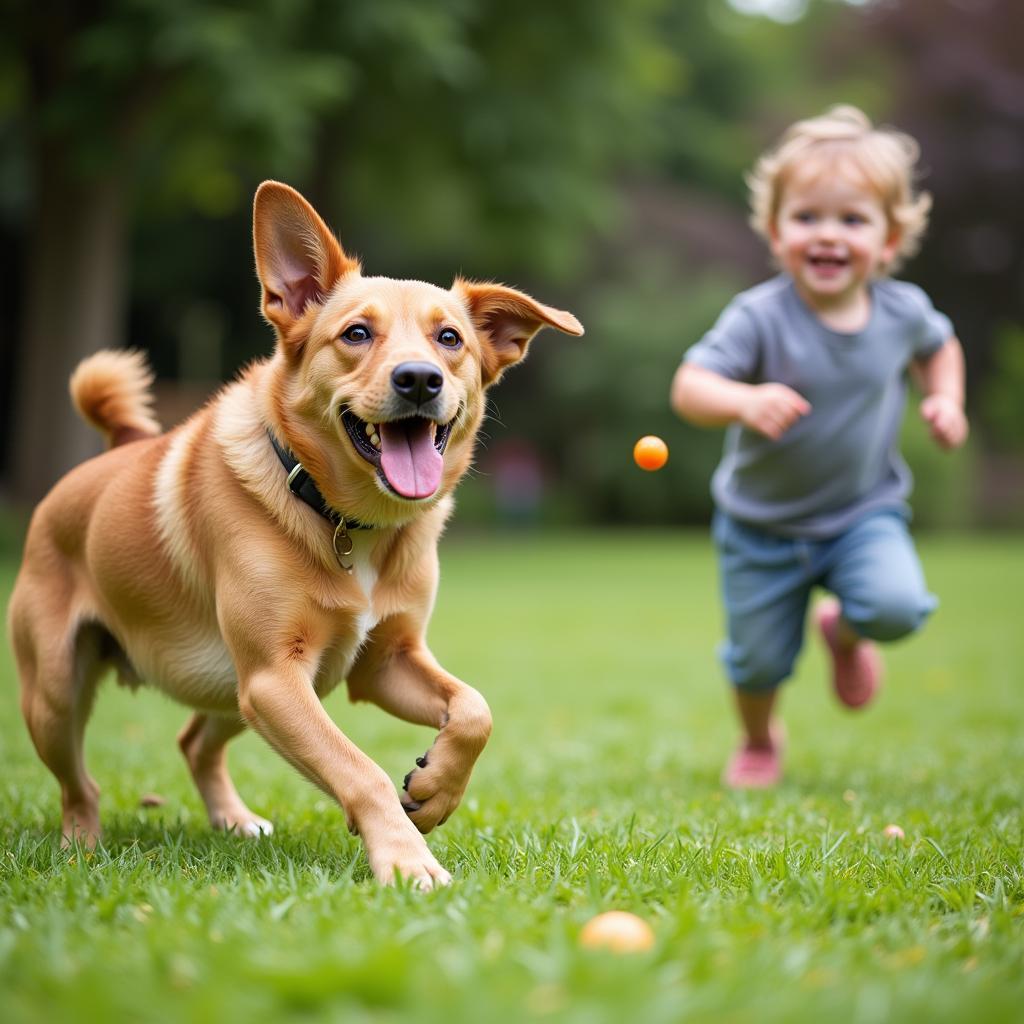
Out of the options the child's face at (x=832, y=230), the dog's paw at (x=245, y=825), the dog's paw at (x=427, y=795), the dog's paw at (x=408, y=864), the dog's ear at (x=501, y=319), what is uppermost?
the child's face at (x=832, y=230)

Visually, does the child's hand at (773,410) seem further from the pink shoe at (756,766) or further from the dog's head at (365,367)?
the pink shoe at (756,766)

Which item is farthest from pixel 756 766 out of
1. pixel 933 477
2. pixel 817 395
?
pixel 933 477

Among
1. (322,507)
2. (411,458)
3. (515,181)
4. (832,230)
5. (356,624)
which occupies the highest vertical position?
(515,181)

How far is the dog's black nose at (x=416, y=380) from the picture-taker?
2926 mm

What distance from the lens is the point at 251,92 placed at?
1308cm

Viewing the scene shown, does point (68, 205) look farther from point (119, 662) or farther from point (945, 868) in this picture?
point (945, 868)

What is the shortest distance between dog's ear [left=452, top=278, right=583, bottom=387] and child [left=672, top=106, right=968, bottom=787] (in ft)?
3.17

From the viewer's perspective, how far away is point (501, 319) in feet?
11.8

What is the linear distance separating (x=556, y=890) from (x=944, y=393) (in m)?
2.76

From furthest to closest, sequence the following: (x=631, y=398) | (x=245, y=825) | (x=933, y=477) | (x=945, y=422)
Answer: (x=631, y=398) → (x=933, y=477) → (x=945, y=422) → (x=245, y=825)

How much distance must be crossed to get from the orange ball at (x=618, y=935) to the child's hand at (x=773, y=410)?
214 cm

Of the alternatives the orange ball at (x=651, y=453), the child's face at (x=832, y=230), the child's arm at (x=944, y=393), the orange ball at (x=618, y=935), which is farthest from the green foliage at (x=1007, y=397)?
the orange ball at (x=618, y=935)

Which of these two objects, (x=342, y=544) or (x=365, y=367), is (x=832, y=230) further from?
(x=342, y=544)

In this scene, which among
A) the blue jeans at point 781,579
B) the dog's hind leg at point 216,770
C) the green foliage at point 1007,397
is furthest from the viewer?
the green foliage at point 1007,397
